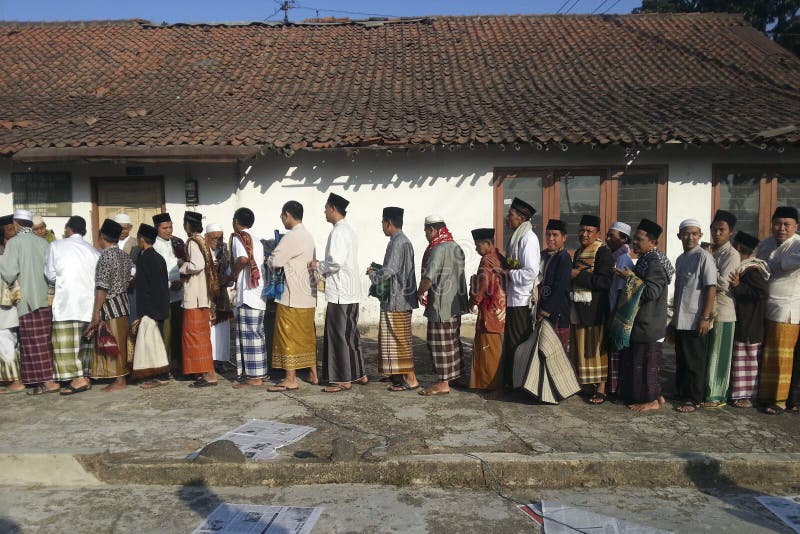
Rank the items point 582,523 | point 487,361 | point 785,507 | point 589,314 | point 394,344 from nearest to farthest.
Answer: point 582,523 < point 785,507 < point 589,314 < point 487,361 < point 394,344

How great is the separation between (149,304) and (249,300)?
92 cm

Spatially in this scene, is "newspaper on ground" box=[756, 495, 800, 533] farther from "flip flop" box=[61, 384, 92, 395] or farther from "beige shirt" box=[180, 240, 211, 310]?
"flip flop" box=[61, 384, 92, 395]

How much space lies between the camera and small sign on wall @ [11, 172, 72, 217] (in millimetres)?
→ 9297

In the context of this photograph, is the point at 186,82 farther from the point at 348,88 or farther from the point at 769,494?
the point at 769,494

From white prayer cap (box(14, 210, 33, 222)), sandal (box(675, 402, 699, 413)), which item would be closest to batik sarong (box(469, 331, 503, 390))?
sandal (box(675, 402, 699, 413))

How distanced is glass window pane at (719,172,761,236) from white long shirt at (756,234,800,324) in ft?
13.3

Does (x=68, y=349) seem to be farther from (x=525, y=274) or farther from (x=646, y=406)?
(x=646, y=406)

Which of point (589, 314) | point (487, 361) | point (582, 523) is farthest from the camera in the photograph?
point (487, 361)

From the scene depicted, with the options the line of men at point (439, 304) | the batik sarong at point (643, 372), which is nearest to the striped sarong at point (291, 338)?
the line of men at point (439, 304)

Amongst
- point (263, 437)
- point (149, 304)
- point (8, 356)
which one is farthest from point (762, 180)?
point (8, 356)

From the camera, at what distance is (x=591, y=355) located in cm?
564

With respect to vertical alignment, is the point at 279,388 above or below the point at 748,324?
below

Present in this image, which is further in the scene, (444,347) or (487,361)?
(444,347)

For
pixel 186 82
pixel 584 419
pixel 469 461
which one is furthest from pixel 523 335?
pixel 186 82
